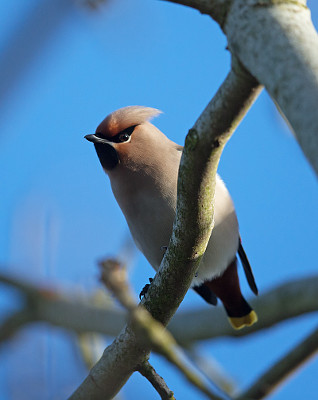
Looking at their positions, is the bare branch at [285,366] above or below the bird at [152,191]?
below

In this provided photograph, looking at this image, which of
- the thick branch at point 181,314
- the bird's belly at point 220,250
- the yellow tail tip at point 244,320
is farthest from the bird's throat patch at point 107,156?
the yellow tail tip at point 244,320

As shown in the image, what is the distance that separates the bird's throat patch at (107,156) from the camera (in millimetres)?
4230

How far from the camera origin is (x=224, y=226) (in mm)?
4066

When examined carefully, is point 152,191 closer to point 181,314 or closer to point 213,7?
point 213,7

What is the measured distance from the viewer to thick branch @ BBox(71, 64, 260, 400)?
6.82 ft

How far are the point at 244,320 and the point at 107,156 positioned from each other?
1853mm

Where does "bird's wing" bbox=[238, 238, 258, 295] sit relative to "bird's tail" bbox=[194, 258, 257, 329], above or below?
above

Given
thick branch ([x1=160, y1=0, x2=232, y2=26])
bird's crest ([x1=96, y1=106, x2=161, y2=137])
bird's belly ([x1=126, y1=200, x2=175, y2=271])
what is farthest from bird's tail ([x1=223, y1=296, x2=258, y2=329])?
thick branch ([x1=160, y1=0, x2=232, y2=26])

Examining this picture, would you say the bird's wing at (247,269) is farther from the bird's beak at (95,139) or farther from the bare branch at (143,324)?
the bare branch at (143,324)

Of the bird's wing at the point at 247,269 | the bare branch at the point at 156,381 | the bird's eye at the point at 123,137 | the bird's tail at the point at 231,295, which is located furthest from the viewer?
the bird's wing at the point at 247,269

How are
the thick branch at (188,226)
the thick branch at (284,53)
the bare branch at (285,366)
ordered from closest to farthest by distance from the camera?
the thick branch at (284,53) < the thick branch at (188,226) < the bare branch at (285,366)

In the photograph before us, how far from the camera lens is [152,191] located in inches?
153

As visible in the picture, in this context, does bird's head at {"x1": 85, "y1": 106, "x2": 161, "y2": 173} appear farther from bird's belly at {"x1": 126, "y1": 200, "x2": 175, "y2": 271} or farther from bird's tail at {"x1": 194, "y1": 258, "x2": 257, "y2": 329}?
bird's tail at {"x1": 194, "y1": 258, "x2": 257, "y2": 329}

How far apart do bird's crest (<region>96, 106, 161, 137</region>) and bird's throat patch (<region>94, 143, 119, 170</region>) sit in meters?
0.12
